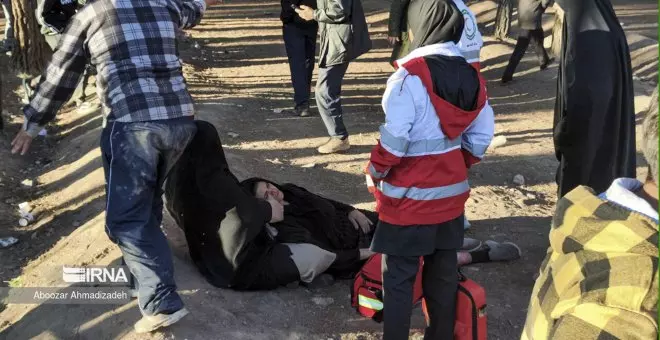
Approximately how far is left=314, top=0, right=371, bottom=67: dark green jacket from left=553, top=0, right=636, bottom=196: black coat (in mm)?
2673

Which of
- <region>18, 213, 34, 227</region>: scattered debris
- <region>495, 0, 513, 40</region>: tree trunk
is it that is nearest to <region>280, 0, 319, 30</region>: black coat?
<region>18, 213, 34, 227</region>: scattered debris

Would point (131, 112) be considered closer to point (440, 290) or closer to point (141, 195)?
point (141, 195)

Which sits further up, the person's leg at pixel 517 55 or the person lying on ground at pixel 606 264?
the person lying on ground at pixel 606 264

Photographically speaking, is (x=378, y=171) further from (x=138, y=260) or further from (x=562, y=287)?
(x=562, y=287)

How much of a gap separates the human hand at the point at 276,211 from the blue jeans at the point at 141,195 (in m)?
0.92

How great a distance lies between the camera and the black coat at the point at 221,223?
391cm

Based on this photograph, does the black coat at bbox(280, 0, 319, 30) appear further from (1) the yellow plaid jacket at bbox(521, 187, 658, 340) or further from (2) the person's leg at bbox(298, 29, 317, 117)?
(1) the yellow plaid jacket at bbox(521, 187, 658, 340)

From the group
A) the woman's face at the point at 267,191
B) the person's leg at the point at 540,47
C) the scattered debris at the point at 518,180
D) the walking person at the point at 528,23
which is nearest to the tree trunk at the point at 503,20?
the person's leg at the point at 540,47

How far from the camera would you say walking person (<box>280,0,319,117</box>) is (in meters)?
6.96

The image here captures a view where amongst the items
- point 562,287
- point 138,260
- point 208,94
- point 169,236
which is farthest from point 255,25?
point 562,287

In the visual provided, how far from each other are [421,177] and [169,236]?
204cm

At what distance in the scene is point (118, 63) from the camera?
10.7 feet

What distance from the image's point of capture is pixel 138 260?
3.28 metres

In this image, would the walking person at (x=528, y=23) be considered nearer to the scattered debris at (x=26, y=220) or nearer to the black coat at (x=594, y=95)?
the black coat at (x=594, y=95)
